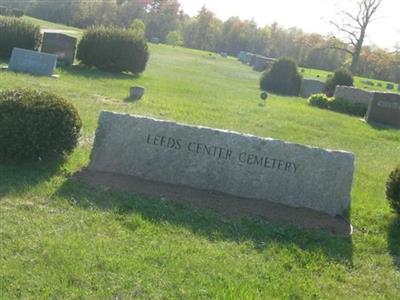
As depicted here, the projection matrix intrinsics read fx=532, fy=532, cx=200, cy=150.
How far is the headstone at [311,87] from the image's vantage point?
29.4 m

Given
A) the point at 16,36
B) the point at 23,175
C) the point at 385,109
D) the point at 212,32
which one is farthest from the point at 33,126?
the point at 212,32

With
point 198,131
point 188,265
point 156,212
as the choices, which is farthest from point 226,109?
point 188,265

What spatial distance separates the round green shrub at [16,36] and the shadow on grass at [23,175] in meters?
16.1

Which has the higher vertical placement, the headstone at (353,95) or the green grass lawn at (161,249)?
the headstone at (353,95)

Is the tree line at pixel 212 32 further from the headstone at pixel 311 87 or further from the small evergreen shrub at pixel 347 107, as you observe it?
the small evergreen shrub at pixel 347 107

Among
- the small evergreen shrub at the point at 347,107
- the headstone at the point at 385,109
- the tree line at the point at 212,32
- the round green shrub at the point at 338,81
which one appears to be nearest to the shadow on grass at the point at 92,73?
the small evergreen shrub at the point at 347,107

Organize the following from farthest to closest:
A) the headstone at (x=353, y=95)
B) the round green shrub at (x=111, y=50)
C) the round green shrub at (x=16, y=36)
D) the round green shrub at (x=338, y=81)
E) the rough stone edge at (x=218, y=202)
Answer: the round green shrub at (x=338, y=81), the headstone at (x=353, y=95), the round green shrub at (x=111, y=50), the round green shrub at (x=16, y=36), the rough stone edge at (x=218, y=202)

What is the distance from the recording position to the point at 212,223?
6422 mm

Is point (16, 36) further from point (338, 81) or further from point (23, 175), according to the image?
point (23, 175)

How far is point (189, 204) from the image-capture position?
6.93 meters

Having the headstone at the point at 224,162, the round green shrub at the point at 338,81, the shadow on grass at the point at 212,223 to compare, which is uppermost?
the round green shrub at the point at 338,81

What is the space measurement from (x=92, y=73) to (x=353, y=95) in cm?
1144

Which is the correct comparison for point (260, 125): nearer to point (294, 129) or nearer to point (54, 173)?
point (294, 129)

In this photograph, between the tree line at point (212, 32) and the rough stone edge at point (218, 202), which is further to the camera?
the tree line at point (212, 32)
